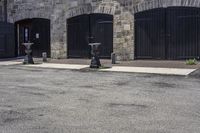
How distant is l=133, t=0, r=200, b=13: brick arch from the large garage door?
279 millimetres

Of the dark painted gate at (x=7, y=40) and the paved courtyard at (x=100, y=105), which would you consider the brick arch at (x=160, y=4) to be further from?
the dark painted gate at (x=7, y=40)

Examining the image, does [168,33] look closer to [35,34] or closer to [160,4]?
[160,4]

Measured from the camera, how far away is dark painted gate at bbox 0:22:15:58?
2406 cm

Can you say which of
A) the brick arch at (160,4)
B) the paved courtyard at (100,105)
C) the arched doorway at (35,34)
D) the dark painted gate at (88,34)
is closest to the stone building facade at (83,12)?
the brick arch at (160,4)

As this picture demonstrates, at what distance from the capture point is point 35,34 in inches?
954

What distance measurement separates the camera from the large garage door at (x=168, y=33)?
60.4 ft

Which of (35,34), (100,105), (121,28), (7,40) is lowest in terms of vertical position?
(100,105)

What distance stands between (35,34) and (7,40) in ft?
6.67

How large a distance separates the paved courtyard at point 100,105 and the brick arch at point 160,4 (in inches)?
247

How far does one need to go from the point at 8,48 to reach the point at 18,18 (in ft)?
7.27

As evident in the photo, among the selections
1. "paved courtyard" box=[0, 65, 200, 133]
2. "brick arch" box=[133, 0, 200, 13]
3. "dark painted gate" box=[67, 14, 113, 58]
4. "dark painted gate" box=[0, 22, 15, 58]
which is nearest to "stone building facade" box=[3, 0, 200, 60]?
"brick arch" box=[133, 0, 200, 13]

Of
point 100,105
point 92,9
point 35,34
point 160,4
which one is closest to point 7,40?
point 35,34

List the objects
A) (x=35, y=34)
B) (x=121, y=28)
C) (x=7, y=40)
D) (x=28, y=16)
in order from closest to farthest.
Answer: (x=121, y=28) → (x=28, y=16) → (x=35, y=34) → (x=7, y=40)

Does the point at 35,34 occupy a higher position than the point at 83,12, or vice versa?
the point at 83,12
